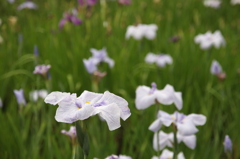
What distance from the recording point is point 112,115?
61 centimetres

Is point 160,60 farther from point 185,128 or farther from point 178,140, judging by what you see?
point 185,128

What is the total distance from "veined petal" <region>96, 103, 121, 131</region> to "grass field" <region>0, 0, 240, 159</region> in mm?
629

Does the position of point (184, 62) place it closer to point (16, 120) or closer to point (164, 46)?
point (164, 46)

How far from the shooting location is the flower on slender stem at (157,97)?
991 millimetres

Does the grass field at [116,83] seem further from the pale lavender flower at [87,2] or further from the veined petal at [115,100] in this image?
the veined petal at [115,100]

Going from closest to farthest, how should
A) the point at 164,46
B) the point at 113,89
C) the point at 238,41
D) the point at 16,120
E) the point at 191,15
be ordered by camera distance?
1. the point at 16,120
2. the point at 113,89
3. the point at 164,46
4. the point at 238,41
5. the point at 191,15

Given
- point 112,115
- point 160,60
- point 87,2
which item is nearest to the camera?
point 112,115

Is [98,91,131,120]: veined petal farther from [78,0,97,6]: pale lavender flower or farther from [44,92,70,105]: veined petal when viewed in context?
[78,0,97,6]: pale lavender flower

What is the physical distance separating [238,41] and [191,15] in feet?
2.70

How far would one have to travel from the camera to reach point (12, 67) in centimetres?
211

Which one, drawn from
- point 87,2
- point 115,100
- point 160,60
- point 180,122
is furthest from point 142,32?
point 115,100

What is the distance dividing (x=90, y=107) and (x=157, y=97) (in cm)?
43

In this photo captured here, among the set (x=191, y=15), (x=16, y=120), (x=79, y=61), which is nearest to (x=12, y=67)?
(x=79, y=61)

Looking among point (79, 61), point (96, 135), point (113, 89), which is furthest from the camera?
point (79, 61)
